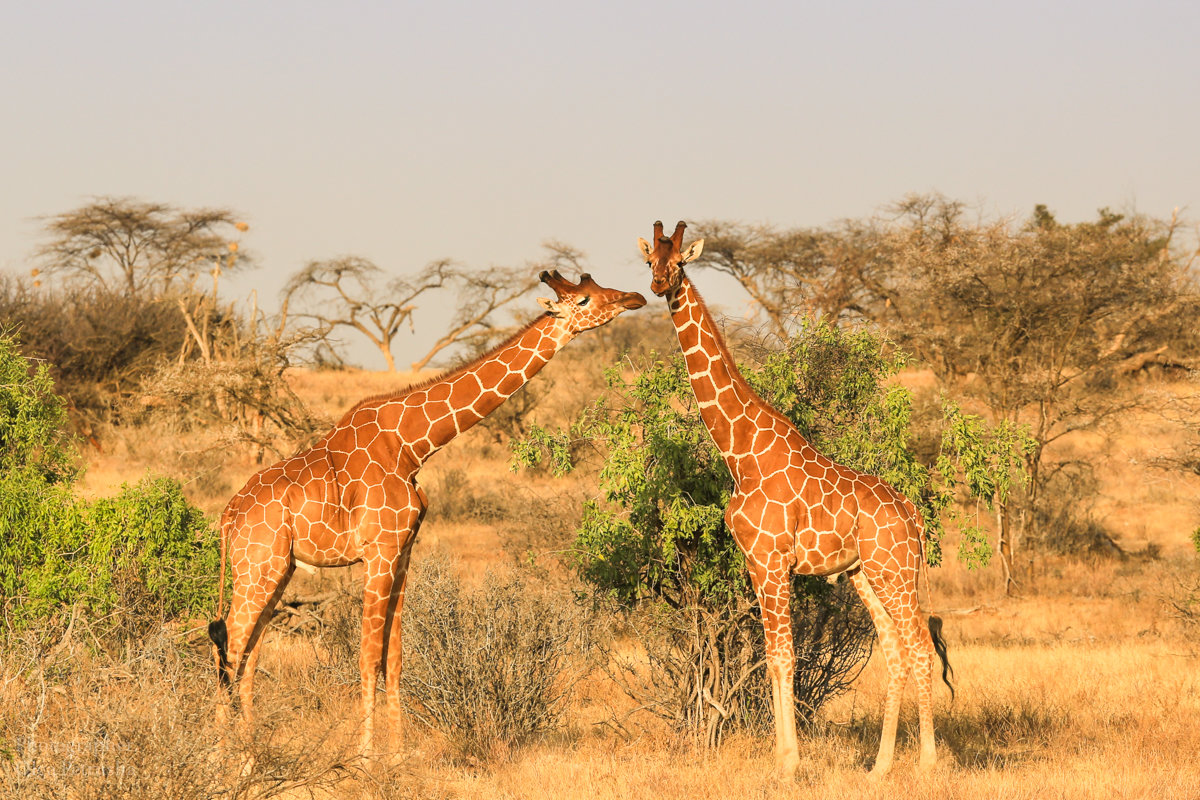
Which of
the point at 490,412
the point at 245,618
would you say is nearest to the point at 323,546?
the point at 245,618

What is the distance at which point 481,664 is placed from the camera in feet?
29.4

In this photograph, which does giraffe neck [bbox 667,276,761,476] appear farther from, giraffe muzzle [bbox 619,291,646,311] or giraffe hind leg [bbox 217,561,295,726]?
giraffe hind leg [bbox 217,561,295,726]

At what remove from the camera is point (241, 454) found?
2464 cm

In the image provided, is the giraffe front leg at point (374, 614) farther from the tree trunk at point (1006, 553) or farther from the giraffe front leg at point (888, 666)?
the tree trunk at point (1006, 553)

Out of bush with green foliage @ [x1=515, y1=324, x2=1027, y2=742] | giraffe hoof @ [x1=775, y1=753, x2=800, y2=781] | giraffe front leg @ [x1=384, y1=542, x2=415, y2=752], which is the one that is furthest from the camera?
bush with green foliage @ [x1=515, y1=324, x2=1027, y2=742]

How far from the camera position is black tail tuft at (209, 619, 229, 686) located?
7676 millimetres

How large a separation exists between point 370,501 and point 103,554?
3.91m

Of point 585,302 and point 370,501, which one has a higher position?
point 585,302

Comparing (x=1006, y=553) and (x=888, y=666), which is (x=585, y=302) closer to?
(x=888, y=666)

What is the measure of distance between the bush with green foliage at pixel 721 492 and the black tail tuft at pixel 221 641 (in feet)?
8.20

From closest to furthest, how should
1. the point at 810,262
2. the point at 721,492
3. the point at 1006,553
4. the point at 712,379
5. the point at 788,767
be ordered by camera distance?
the point at 788,767, the point at 712,379, the point at 721,492, the point at 1006,553, the point at 810,262

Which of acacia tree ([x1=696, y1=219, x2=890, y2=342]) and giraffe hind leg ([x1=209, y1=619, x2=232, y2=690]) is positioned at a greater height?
acacia tree ([x1=696, y1=219, x2=890, y2=342])

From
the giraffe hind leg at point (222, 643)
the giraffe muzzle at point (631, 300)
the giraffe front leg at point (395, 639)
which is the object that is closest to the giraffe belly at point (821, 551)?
the giraffe muzzle at point (631, 300)

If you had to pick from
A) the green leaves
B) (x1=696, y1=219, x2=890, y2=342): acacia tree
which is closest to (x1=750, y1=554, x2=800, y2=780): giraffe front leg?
the green leaves
